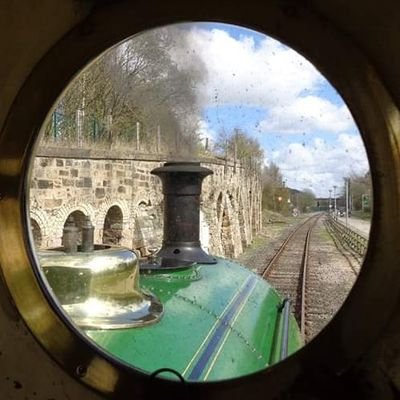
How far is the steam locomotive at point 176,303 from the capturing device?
1750 millimetres

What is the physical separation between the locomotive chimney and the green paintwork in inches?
6.1

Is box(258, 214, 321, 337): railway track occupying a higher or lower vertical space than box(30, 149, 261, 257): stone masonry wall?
lower

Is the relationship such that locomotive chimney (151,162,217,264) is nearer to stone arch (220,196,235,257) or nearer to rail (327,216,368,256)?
rail (327,216,368,256)

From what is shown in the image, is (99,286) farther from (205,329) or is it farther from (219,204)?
(219,204)

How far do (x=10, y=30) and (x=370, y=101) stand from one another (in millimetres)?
688

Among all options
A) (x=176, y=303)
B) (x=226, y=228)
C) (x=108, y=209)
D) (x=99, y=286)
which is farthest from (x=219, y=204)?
(x=99, y=286)

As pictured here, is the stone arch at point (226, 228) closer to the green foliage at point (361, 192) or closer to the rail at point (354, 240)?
the rail at point (354, 240)

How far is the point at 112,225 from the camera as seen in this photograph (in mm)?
7477

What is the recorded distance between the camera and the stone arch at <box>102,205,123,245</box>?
23.1 ft

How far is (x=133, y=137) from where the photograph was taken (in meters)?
2.47

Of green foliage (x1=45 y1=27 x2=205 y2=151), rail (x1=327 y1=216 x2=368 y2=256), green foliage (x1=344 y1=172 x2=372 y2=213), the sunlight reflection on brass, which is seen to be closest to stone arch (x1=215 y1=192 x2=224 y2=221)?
green foliage (x1=45 y1=27 x2=205 y2=151)

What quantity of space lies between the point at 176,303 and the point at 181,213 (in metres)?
0.89

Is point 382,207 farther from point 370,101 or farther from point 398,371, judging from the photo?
point 398,371

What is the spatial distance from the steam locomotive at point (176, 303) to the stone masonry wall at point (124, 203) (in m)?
0.81
